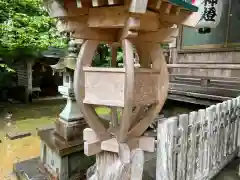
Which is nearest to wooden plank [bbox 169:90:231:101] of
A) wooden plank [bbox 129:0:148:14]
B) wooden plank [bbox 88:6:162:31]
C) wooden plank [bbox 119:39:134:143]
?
wooden plank [bbox 88:6:162:31]

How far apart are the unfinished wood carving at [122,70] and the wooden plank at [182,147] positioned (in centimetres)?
33

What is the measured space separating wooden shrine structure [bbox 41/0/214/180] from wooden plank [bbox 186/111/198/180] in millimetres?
376

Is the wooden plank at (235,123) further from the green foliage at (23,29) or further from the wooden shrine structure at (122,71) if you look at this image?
the green foliage at (23,29)

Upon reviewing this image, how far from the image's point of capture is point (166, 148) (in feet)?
6.11

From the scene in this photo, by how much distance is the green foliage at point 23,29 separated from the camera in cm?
680

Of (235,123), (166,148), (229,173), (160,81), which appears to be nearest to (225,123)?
(235,123)

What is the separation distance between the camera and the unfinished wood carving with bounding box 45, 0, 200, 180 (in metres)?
1.87

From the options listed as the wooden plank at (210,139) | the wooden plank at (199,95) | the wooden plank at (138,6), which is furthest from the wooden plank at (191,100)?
the wooden plank at (138,6)

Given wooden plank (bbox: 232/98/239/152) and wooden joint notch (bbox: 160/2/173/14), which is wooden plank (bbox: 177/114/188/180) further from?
wooden plank (bbox: 232/98/239/152)

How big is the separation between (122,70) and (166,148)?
805mm

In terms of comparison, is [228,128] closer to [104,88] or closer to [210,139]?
[210,139]

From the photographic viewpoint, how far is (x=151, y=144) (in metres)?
2.30

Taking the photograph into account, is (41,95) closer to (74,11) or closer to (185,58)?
(185,58)

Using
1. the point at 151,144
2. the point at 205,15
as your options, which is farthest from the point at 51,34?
the point at 151,144
